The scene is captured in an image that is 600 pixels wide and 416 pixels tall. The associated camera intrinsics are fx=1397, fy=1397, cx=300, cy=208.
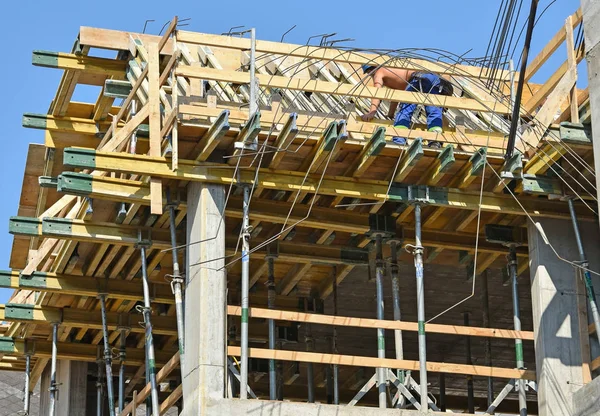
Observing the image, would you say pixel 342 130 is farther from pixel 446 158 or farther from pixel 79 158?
pixel 79 158

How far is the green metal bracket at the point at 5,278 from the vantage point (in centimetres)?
2128

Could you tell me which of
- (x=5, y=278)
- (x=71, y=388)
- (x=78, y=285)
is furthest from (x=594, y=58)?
(x=71, y=388)

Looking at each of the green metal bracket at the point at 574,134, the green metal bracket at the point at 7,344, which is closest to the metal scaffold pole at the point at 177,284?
the green metal bracket at the point at 574,134

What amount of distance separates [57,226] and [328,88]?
4202 millimetres

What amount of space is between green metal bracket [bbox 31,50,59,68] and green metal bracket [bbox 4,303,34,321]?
13.2 feet

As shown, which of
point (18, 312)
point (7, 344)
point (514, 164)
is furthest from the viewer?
point (7, 344)

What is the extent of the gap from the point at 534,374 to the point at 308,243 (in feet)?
12.8

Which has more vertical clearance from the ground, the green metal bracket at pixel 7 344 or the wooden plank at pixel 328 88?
the wooden plank at pixel 328 88

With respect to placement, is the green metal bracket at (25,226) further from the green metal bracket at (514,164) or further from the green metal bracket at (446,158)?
the green metal bracket at (514,164)

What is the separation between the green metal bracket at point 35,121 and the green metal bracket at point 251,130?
5125 mm

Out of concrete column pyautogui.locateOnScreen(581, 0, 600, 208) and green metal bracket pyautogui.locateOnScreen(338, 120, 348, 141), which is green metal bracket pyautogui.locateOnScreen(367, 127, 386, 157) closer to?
green metal bracket pyautogui.locateOnScreen(338, 120, 348, 141)

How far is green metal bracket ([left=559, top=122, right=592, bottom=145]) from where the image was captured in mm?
17750

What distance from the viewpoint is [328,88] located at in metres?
18.5

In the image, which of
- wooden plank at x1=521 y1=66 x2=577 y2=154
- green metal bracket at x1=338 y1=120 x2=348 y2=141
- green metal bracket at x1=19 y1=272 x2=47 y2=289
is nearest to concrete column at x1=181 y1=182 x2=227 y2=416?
green metal bracket at x1=338 y1=120 x2=348 y2=141
